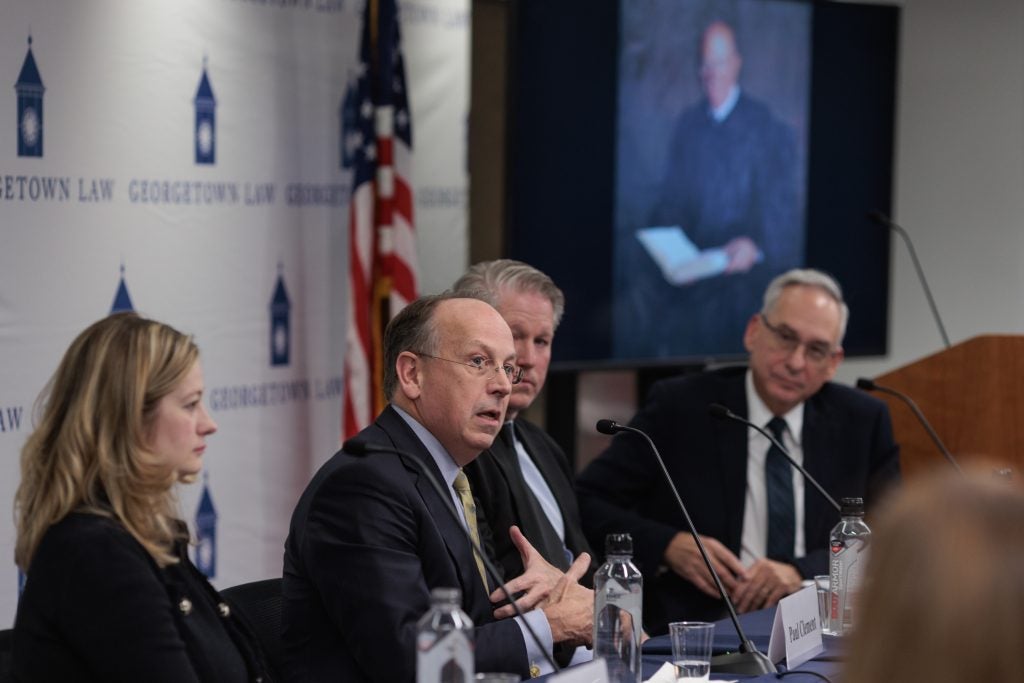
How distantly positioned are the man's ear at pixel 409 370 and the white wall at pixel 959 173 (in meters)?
4.71

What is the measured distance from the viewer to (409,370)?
9.34ft

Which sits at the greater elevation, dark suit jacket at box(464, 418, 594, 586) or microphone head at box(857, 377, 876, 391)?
microphone head at box(857, 377, 876, 391)

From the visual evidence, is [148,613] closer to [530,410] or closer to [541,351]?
[541,351]

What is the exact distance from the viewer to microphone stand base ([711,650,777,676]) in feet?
8.64

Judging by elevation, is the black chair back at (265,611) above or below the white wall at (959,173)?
below

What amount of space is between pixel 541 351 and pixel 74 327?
1.48 metres

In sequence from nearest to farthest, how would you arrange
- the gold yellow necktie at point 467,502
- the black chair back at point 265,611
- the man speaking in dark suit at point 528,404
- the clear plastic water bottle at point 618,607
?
the clear plastic water bottle at point 618,607
the black chair back at point 265,611
the gold yellow necktie at point 467,502
the man speaking in dark suit at point 528,404

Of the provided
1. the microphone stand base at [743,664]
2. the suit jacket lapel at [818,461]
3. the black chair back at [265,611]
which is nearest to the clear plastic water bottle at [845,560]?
the microphone stand base at [743,664]

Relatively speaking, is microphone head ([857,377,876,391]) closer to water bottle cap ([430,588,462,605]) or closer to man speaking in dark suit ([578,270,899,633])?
man speaking in dark suit ([578,270,899,633])

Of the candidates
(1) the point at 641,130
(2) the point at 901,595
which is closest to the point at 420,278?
(1) the point at 641,130

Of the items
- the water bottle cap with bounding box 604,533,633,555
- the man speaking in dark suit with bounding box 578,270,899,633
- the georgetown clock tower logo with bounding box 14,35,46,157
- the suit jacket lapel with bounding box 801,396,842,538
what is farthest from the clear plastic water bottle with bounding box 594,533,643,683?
the georgetown clock tower logo with bounding box 14,35,46,157

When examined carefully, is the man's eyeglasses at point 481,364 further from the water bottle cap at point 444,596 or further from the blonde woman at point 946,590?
the blonde woman at point 946,590

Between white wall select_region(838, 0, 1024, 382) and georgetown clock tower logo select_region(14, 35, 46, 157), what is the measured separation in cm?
453

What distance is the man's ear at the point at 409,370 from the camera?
284cm
